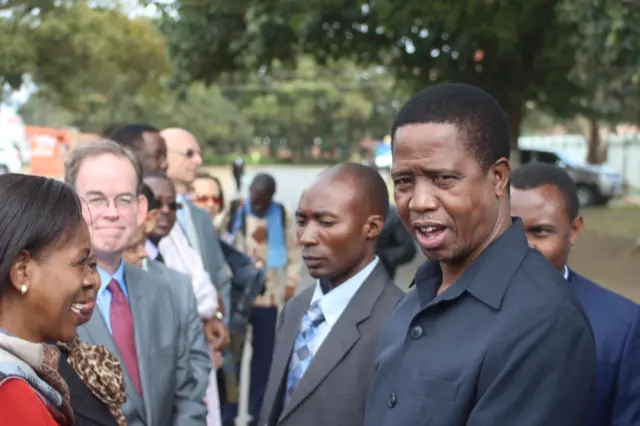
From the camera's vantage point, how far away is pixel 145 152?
5074 mm

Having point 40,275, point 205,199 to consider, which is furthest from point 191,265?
point 40,275

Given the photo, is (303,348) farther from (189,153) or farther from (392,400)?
(189,153)

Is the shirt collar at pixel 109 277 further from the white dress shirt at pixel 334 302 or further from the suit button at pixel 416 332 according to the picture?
the suit button at pixel 416 332

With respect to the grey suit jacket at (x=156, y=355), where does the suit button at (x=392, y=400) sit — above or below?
above

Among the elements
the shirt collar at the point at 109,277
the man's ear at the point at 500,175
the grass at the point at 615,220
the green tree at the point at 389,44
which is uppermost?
the green tree at the point at 389,44

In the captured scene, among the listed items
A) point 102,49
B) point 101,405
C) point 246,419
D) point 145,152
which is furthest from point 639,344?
point 102,49

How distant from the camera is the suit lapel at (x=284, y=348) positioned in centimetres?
328

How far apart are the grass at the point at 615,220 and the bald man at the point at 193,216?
51.7 ft

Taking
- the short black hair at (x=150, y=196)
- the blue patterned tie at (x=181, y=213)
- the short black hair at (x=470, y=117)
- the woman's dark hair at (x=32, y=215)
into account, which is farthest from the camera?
the blue patterned tie at (x=181, y=213)

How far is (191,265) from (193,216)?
0.55 m

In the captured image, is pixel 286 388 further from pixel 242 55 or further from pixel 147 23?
pixel 147 23

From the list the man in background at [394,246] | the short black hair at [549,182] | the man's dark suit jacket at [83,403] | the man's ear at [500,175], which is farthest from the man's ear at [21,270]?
the man in background at [394,246]

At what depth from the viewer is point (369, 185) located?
3516mm

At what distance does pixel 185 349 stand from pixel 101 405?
3.22 ft
